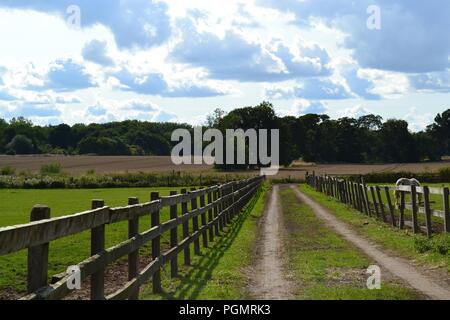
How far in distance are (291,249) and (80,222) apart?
988 cm

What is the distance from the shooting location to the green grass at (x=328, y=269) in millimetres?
9037

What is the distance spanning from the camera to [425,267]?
38.8 ft

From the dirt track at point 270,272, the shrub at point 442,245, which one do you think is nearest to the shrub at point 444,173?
the dirt track at point 270,272

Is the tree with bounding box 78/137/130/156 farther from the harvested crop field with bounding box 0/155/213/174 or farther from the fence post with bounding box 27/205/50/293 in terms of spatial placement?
the fence post with bounding box 27/205/50/293

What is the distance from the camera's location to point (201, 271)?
11.8 metres

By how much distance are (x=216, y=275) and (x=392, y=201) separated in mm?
24261

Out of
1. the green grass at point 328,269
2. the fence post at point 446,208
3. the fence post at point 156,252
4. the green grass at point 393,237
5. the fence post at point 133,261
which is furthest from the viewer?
the fence post at point 446,208

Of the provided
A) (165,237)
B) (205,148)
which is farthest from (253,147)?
(165,237)

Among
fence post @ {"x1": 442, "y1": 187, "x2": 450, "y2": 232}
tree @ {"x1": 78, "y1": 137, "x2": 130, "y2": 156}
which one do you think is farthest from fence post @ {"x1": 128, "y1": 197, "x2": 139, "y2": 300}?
tree @ {"x1": 78, "y1": 137, "x2": 130, "y2": 156}

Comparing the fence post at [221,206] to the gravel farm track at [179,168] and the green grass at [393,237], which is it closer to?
the green grass at [393,237]

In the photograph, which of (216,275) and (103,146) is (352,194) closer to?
(216,275)

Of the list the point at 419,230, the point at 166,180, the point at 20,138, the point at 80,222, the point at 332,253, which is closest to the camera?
the point at 80,222
